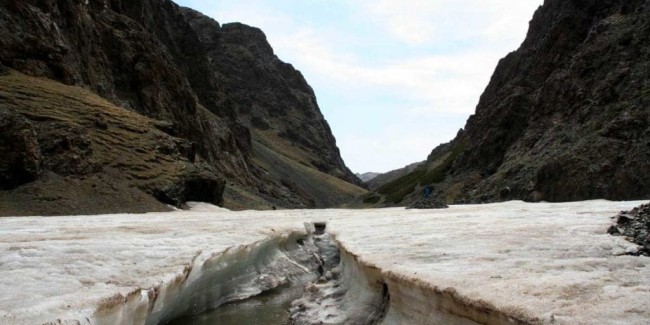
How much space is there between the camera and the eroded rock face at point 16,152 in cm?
3528

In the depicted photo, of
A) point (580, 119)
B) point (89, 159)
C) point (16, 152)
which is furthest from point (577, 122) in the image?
point (16, 152)

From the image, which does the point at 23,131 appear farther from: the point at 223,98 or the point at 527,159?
the point at 223,98

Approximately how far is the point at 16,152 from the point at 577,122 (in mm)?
58304

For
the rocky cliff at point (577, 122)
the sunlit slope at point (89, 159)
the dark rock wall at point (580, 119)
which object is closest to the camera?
the sunlit slope at point (89, 159)

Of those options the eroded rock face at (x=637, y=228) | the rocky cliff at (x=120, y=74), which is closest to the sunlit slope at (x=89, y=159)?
the rocky cliff at (x=120, y=74)

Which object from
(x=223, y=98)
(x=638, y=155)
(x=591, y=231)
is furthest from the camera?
(x=223, y=98)

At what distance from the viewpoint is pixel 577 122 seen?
61094mm

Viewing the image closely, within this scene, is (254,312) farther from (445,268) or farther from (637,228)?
(637,228)

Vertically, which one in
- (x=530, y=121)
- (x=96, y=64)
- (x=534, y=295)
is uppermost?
(x=96, y=64)

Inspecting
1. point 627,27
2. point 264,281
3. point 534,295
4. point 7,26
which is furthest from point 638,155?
point 7,26

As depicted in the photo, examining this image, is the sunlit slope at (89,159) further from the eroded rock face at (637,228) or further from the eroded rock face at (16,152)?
the eroded rock face at (637,228)

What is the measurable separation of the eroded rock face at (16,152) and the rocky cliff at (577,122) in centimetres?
4731

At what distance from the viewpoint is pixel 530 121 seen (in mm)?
75938

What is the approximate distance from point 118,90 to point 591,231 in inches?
2731
